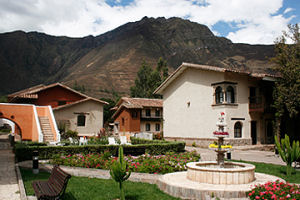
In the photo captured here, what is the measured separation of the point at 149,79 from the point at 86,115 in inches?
840

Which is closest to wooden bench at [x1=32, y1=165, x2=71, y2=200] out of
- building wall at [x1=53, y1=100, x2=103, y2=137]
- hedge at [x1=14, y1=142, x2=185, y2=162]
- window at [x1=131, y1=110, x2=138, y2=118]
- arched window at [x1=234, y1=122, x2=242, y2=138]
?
hedge at [x1=14, y1=142, x2=185, y2=162]

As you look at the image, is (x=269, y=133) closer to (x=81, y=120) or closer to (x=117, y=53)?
(x=81, y=120)

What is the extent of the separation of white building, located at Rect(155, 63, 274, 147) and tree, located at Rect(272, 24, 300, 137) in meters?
1.50

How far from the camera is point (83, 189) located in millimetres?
7836

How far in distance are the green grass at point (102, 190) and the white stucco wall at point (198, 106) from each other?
15261 mm

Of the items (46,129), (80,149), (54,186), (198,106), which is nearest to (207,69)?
(198,106)

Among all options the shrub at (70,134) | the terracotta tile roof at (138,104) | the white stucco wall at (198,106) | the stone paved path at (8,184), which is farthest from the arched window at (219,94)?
the stone paved path at (8,184)

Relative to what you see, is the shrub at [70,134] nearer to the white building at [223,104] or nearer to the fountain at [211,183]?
the white building at [223,104]

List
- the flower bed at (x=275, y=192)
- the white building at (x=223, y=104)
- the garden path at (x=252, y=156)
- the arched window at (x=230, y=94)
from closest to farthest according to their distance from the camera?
the flower bed at (x=275, y=192)
the garden path at (x=252, y=156)
the white building at (x=223, y=104)
the arched window at (x=230, y=94)

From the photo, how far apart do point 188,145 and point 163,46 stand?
129m

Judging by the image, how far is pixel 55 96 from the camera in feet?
110

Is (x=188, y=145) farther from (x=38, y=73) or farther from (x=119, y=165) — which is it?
(x=38, y=73)

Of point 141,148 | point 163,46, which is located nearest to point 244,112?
point 141,148

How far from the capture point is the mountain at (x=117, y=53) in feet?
393
